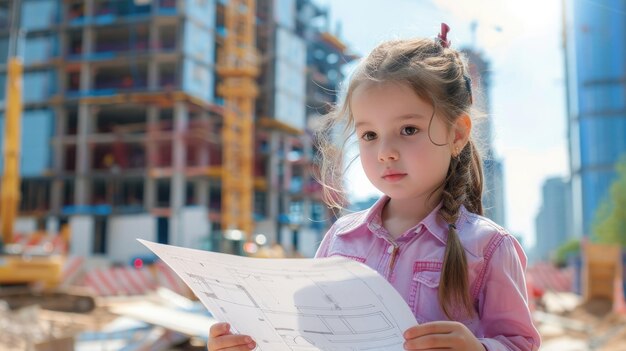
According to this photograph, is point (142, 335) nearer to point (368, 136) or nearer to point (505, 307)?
point (368, 136)

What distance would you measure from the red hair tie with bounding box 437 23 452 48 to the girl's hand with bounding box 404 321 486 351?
54 centimetres

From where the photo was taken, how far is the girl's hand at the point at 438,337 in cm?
90

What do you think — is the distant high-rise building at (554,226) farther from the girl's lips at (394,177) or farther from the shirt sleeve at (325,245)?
the girl's lips at (394,177)

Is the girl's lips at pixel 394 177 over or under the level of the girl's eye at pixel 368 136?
under

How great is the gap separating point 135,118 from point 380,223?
91.6ft

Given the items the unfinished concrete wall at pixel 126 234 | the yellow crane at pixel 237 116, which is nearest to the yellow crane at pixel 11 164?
the unfinished concrete wall at pixel 126 234

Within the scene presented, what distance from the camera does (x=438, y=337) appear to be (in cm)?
90

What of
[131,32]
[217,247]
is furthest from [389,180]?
[131,32]

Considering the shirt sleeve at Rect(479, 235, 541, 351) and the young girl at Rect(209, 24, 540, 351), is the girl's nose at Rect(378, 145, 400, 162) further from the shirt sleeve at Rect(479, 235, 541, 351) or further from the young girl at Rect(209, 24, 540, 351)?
the shirt sleeve at Rect(479, 235, 541, 351)

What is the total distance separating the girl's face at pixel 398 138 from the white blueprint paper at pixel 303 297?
0.90ft

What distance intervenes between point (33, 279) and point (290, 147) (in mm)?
21352

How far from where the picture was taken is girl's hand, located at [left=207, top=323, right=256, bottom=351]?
1064 mm

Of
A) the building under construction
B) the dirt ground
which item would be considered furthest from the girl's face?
the building under construction

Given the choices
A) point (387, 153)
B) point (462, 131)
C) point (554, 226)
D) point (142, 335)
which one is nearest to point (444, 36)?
point (462, 131)
